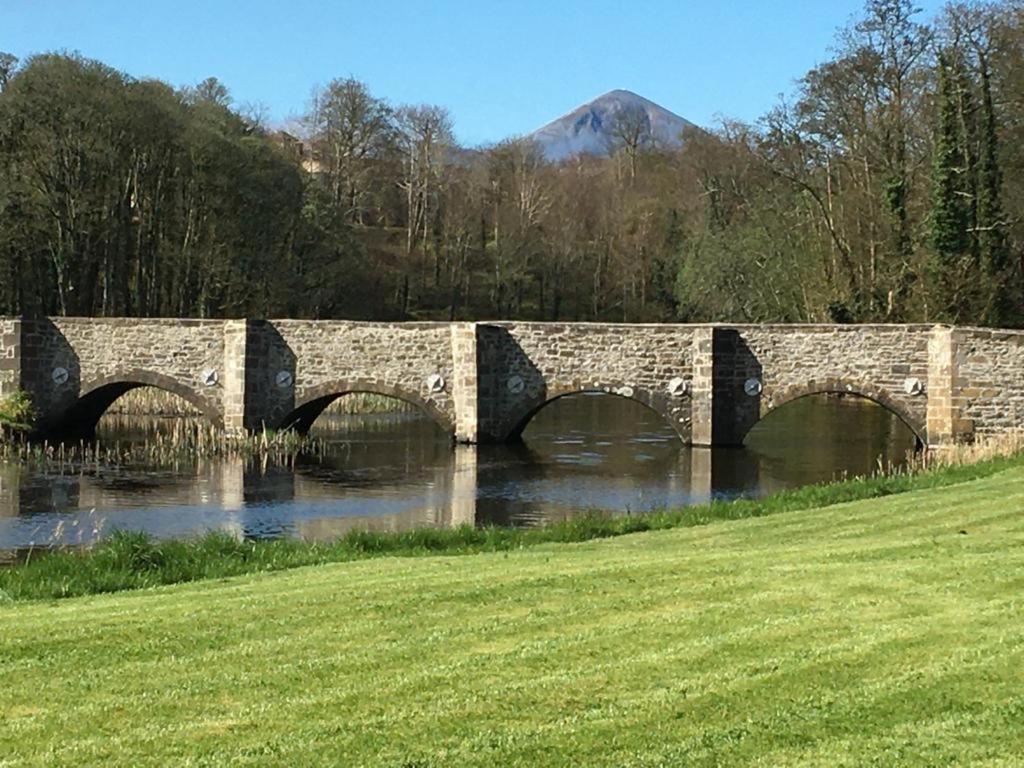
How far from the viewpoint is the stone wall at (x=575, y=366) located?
28141 millimetres

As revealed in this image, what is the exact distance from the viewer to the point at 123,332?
30828mm

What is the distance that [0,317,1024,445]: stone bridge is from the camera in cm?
2584

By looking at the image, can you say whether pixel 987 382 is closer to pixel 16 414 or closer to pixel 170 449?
pixel 170 449

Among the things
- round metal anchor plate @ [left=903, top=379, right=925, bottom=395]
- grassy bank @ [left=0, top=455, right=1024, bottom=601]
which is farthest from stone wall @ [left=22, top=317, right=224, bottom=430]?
grassy bank @ [left=0, top=455, right=1024, bottom=601]

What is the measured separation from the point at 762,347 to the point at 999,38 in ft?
52.8

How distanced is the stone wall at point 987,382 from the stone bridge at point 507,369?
1.0 inches

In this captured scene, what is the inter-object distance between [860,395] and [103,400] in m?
17.2

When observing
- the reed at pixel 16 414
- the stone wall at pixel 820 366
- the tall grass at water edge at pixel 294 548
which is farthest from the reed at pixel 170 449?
the tall grass at water edge at pixel 294 548

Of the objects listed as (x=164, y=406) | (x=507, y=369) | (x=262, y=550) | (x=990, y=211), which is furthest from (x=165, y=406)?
(x=262, y=550)

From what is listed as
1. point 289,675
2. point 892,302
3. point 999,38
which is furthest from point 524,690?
point 999,38

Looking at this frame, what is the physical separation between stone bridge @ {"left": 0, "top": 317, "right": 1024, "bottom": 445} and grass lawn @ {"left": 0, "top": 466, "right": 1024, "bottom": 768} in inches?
641

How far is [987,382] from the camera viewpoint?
25.2 meters

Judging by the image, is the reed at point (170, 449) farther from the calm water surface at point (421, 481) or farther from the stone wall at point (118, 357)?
the stone wall at point (118, 357)

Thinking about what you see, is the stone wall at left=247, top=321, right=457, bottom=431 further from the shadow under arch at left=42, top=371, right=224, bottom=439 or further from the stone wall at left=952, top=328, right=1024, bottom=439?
the stone wall at left=952, top=328, right=1024, bottom=439
